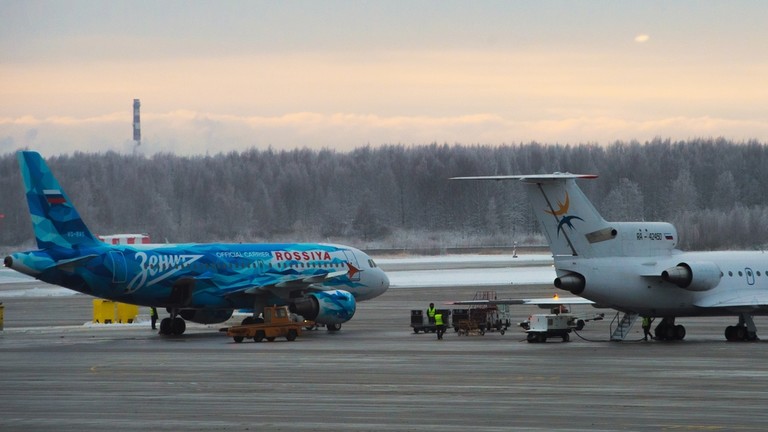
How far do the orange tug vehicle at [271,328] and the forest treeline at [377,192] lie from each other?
10469 cm

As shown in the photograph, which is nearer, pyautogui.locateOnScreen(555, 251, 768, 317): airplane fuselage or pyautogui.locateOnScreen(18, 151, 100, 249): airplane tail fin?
pyautogui.locateOnScreen(555, 251, 768, 317): airplane fuselage

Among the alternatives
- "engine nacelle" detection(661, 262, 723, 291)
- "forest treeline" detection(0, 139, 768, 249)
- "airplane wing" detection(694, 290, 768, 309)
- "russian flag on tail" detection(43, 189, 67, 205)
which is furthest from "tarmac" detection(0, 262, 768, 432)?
"forest treeline" detection(0, 139, 768, 249)

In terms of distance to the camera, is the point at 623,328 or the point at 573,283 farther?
the point at 623,328

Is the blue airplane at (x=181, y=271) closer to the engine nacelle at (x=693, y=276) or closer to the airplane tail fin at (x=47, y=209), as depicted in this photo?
the airplane tail fin at (x=47, y=209)

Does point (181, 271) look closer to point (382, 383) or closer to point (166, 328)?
point (166, 328)

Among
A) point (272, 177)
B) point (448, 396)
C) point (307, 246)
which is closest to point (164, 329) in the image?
point (307, 246)

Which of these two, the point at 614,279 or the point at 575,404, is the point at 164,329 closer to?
the point at 614,279

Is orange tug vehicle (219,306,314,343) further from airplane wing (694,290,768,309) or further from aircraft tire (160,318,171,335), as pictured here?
airplane wing (694,290,768,309)

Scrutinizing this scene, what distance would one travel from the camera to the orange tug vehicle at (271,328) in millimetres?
42469

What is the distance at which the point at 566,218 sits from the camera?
130 feet

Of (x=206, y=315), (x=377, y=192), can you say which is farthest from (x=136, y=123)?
(x=206, y=315)

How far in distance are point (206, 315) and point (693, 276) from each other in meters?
18.8

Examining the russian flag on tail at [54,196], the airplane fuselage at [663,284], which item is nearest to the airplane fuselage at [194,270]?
the russian flag on tail at [54,196]

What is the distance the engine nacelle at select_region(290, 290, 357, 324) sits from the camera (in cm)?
4725
